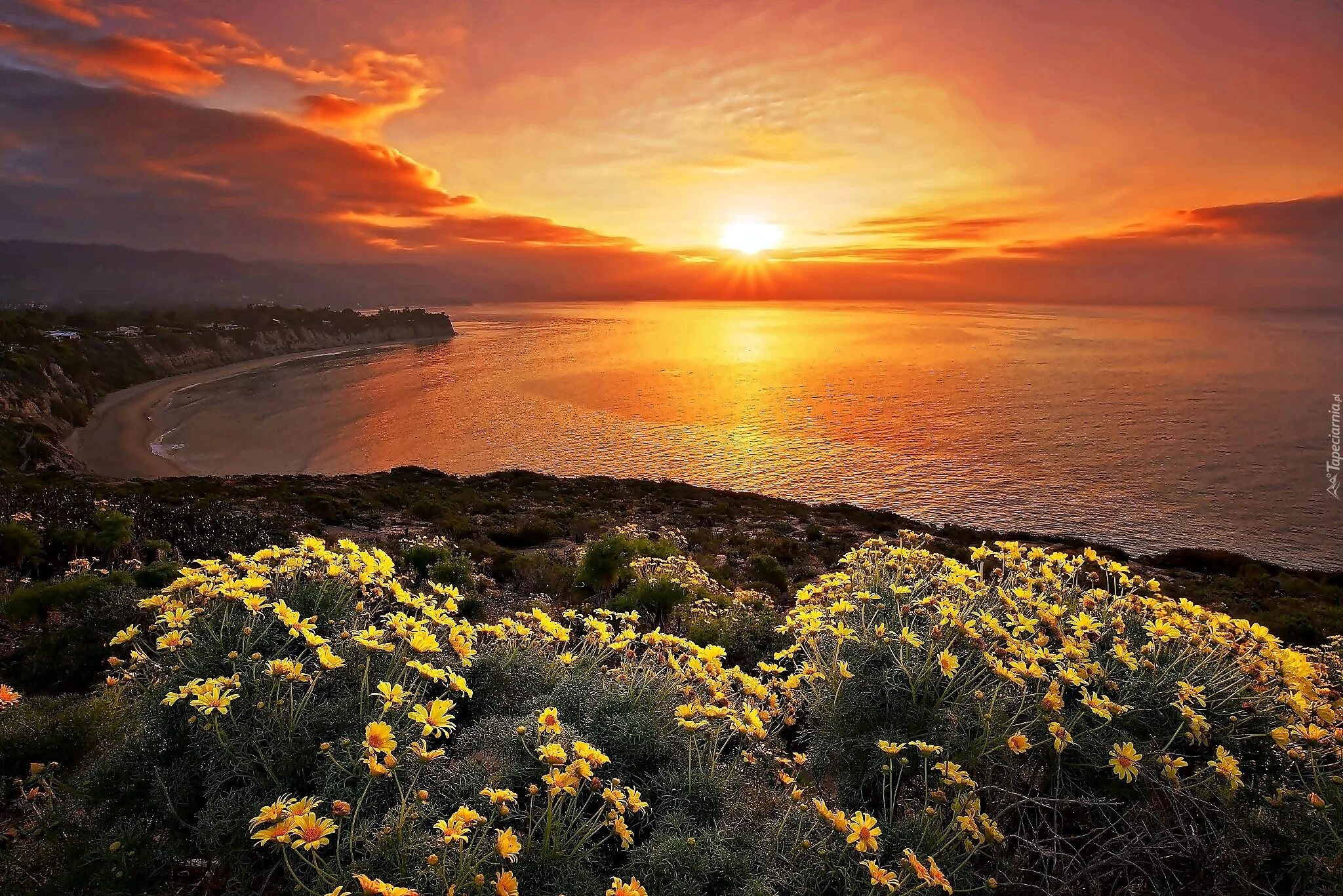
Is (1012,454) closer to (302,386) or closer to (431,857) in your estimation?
(431,857)

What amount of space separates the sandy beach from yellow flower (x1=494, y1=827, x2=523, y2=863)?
142 ft

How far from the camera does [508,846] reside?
2.38 meters

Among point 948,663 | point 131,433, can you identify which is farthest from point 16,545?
point 131,433

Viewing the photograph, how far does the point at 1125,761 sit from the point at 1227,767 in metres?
0.47

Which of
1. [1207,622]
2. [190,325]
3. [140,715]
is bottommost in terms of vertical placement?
[1207,622]

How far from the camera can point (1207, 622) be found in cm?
423

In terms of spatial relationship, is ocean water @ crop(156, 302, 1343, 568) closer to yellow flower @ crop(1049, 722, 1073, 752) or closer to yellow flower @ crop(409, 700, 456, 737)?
yellow flower @ crop(1049, 722, 1073, 752)

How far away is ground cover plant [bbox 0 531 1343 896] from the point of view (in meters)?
2.76

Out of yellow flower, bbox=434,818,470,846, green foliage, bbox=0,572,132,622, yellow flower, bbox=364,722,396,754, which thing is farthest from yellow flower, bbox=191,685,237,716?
green foliage, bbox=0,572,132,622

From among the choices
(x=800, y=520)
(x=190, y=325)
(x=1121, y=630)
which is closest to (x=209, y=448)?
(x=800, y=520)

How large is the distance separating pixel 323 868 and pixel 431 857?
0.63 metres

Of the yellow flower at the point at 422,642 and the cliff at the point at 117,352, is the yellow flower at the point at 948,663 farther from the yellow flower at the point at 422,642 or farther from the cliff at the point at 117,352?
the cliff at the point at 117,352

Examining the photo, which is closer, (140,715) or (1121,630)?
(140,715)

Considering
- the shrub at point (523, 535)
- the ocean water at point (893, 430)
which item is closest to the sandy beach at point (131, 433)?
the ocean water at point (893, 430)
